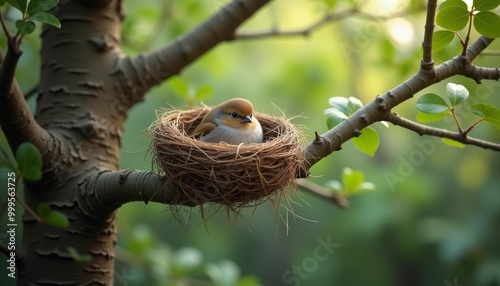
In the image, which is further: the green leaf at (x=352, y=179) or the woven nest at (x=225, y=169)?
the green leaf at (x=352, y=179)

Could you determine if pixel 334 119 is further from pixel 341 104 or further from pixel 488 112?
pixel 488 112

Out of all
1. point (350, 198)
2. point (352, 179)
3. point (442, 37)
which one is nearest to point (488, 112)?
point (442, 37)

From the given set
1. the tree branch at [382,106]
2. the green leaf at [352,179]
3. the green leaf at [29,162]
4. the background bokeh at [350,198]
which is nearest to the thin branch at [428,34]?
the tree branch at [382,106]

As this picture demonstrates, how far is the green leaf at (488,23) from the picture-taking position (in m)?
1.39

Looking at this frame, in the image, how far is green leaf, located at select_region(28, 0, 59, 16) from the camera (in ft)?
4.11

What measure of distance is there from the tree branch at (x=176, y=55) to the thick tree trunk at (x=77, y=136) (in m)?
0.04

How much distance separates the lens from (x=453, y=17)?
1406 millimetres

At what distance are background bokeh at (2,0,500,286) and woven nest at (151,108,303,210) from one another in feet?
5.30

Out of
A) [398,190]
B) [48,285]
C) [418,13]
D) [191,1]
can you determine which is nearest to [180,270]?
[48,285]

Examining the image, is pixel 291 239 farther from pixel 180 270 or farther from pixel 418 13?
pixel 418 13

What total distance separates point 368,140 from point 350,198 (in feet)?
8.36

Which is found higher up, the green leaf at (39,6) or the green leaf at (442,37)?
the green leaf at (39,6)

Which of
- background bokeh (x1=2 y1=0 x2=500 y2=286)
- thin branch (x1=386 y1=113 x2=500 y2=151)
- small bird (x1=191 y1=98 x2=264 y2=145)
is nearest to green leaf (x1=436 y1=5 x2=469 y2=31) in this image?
thin branch (x1=386 y1=113 x2=500 y2=151)

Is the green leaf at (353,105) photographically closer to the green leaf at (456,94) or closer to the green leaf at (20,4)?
the green leaf at (456,94)
